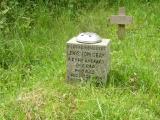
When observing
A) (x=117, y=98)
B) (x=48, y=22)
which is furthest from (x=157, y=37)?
(x=117, y=98)

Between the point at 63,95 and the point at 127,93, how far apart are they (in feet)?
2.16

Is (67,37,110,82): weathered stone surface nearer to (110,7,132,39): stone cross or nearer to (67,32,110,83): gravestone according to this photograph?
(67,32,110,83): gravestone

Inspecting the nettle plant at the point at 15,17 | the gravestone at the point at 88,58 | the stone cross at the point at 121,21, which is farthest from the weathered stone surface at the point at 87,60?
the nettle plant at the point at 15,17

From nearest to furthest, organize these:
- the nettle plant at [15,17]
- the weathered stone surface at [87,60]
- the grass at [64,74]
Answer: the grass at [64,74], the weathered stone surface at [87,60], the nettle plant at [15,17]

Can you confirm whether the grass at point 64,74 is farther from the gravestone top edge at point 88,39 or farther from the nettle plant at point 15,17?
the gravestone top edge at point 88,39

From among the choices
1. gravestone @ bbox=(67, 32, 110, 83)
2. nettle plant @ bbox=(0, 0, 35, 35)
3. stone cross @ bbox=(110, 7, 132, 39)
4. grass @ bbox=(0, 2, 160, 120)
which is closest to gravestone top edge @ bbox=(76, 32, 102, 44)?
gravestone @ bbox=(67, 32, 110, 83)

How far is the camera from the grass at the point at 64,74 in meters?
3.60

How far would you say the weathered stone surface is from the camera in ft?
13.1

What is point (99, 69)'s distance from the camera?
4027 mm

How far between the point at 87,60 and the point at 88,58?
25mm

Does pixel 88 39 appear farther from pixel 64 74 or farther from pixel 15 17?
pixel 15 17

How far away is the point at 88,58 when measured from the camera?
159 inches

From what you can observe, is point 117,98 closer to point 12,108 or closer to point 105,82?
point 105,82

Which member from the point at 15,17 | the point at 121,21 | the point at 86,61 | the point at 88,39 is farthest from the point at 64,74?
the point at 15,17
